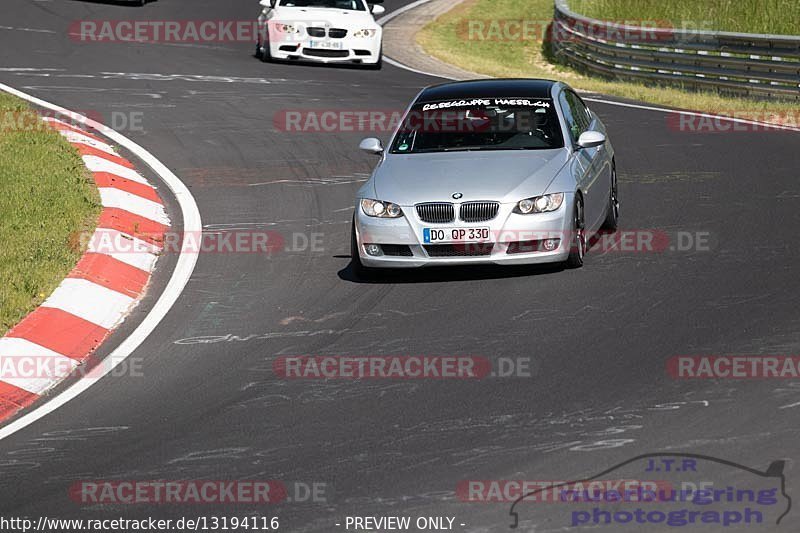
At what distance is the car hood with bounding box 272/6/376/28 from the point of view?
25.8m

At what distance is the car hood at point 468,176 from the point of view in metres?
10.9

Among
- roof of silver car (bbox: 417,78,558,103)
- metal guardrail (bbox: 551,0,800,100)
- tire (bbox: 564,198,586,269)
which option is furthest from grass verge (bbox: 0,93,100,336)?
metal guardrail (bbox: 551,0,800,100)

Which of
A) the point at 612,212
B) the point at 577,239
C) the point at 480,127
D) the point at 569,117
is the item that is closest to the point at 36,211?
the point at 480,127

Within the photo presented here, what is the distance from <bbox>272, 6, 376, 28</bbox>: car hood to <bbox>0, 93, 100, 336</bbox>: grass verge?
9594 mm

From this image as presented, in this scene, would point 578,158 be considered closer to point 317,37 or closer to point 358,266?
point 358,266

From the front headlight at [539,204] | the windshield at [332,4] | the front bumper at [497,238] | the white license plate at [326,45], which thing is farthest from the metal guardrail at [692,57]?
the front bumper at [497,238]

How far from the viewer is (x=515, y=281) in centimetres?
1079

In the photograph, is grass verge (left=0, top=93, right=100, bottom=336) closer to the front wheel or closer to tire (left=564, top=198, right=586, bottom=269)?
tire (left=564, top=198, right=586, bottom=269)

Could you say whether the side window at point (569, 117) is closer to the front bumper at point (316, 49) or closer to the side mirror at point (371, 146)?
the side mirror at point (371, 146)

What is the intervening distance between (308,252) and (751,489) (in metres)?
6.44

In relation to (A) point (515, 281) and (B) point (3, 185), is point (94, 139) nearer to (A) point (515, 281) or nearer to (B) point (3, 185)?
(B) point (3, 185)

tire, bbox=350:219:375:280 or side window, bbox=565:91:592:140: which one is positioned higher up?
side window, bbox=565:91:592:140

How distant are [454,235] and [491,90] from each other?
218 cm

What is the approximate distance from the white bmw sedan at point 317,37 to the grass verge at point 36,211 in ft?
30.2
